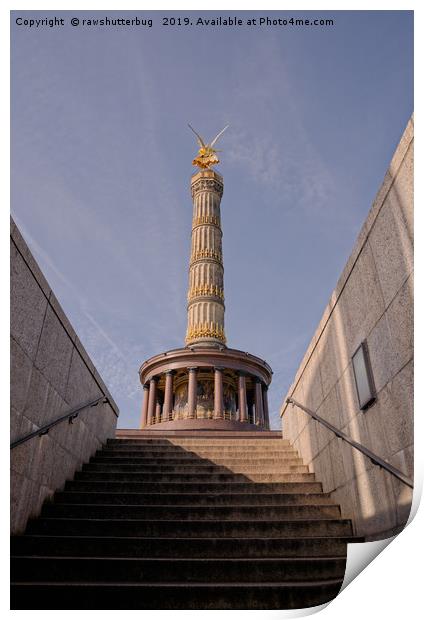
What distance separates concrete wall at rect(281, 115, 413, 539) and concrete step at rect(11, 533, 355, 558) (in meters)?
0.57

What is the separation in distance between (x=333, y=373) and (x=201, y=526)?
2375mm

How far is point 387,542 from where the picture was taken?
9.29ft

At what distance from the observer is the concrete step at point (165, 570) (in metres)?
3.71

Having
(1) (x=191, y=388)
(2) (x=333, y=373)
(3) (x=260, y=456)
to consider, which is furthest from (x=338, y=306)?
(1) (x=191, y=388)

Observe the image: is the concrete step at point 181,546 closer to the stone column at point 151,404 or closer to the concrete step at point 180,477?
the concrete step at point 180,477

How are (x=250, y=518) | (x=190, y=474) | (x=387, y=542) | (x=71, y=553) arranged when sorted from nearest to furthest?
(x=387, y=542), (x=71, y=553), (x=250, y=518), (x=190, y=474)

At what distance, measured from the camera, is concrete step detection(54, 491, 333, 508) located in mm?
5504

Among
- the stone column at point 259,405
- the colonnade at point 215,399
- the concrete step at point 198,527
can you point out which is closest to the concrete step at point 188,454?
the concrete step at point 198,527

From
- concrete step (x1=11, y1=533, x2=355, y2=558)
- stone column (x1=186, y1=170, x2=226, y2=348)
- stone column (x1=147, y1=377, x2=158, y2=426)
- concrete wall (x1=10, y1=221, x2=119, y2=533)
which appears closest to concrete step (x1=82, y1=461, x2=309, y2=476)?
concrete wall (x1=10, y1=221, x2=119, y2=533)

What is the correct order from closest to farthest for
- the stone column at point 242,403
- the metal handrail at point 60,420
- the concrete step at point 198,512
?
the metal handrail at point 60,420
the concrete step at point 198,512
the stone column at point 242,403

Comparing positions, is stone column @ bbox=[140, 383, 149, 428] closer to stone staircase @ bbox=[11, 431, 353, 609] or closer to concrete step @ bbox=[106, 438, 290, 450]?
concrete step @ bbox=[106, 438, 290, 450]

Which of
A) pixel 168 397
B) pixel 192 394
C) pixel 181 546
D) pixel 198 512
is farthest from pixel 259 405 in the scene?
pixel 181 546
